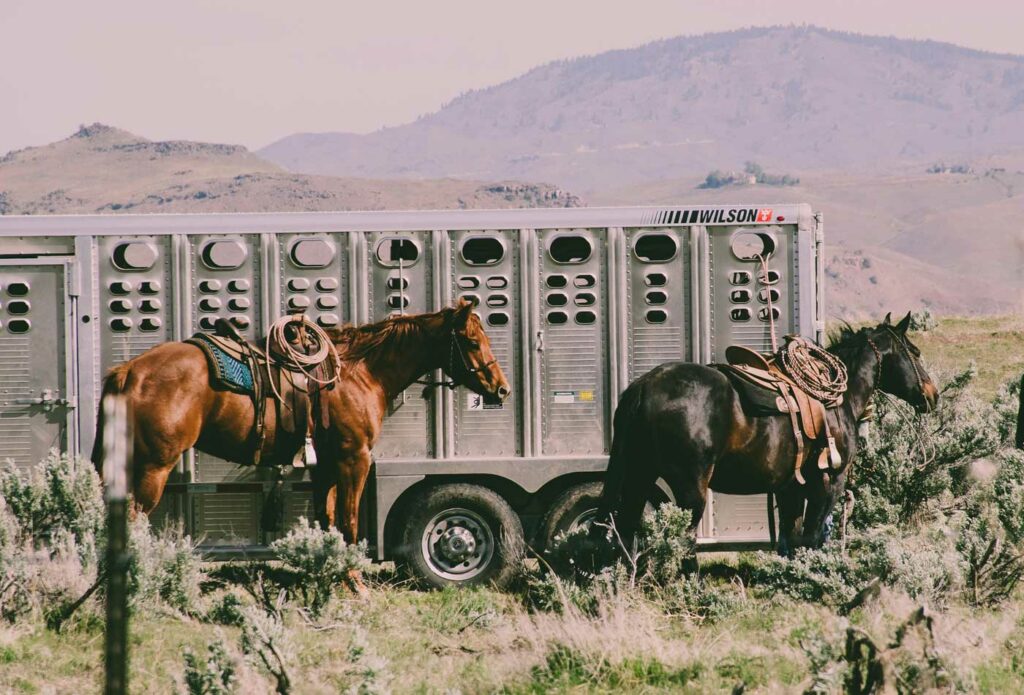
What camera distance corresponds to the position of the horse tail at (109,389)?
10.2 metres

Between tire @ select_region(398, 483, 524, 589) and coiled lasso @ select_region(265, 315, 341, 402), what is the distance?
140 cm

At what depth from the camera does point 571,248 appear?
11.6 m

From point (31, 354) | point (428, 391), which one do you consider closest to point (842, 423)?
point (428, 391)

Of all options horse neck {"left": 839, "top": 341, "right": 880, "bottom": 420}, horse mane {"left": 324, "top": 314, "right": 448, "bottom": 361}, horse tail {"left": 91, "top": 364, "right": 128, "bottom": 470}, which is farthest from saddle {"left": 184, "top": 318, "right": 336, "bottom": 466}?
horse neck {"left": 839, "top": 341, "right": 880, "bottom": 420}

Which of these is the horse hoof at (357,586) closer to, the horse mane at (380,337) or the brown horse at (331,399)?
the brown horse at (331,399)

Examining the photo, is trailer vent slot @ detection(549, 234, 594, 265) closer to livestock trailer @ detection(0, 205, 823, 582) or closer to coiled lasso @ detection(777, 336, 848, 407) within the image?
livestock trailer @ detection(0, 205, 823, 582)

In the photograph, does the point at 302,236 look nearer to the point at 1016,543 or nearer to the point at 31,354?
the point at 31,354

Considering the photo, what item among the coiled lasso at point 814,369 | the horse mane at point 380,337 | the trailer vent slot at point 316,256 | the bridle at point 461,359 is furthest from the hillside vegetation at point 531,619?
the trailer vent slot at point 316,256

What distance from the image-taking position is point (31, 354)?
1108cm

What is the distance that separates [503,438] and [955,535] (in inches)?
151

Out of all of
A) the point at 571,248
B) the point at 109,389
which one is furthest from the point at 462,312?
the point at 109,389

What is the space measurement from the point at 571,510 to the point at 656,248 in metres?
2.50

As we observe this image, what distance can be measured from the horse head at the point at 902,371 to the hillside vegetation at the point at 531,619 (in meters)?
1.10

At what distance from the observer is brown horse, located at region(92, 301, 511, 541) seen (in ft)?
33.8
